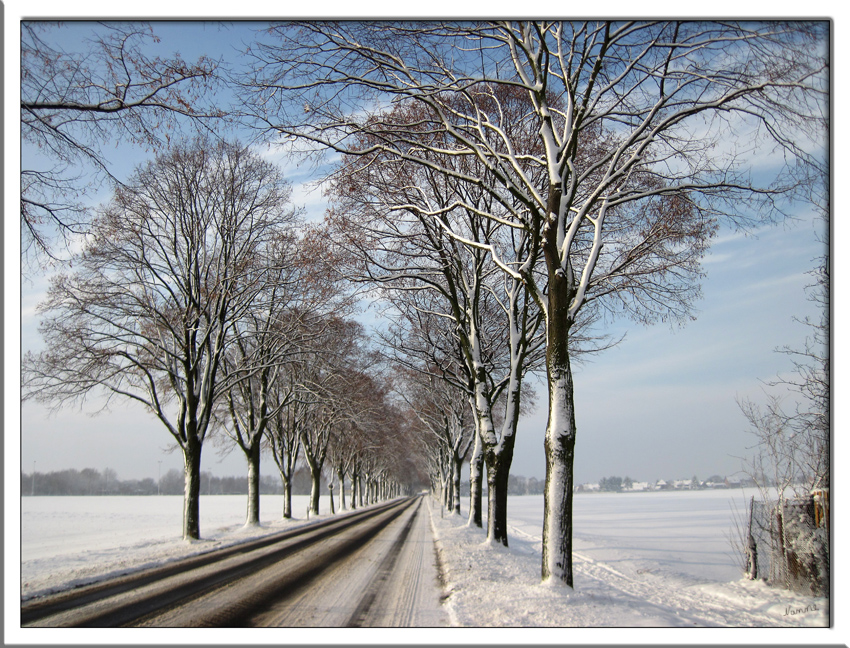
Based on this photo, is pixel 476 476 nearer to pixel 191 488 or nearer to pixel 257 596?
pixel 191 488

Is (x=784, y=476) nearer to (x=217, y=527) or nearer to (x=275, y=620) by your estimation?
(x=275, y=620)

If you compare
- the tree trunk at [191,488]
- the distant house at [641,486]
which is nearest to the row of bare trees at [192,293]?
the tree trunk at [191,488]

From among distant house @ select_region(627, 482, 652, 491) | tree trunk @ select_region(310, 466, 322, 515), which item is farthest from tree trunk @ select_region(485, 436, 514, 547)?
tree trunk @ select_region(310, 466, 322, 515)

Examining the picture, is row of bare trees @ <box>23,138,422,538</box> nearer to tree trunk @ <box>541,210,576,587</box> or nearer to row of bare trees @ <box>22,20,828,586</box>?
row of bare trees @ <box>22,20,828,586</box>

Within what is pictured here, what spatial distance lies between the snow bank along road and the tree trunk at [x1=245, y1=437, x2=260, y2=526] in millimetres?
9067

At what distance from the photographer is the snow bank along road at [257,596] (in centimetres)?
607

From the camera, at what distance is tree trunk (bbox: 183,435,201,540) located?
14.7 metres

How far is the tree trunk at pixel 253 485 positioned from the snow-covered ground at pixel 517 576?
2.04 feet

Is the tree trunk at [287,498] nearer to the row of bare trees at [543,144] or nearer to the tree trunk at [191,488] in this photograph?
the tree trunk at [191,488]

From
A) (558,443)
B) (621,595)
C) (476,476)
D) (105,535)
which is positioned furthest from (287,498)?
(558,443)

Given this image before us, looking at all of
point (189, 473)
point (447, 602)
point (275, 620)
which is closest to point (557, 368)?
point (447, 602)

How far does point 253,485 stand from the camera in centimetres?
2059

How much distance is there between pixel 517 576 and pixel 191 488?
1089cm
